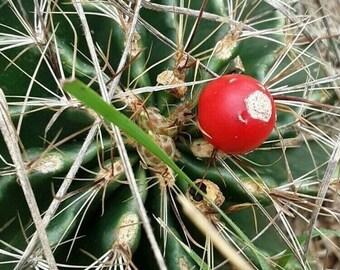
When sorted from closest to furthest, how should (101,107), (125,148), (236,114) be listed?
(101,107)
(236,114)
(125,148)

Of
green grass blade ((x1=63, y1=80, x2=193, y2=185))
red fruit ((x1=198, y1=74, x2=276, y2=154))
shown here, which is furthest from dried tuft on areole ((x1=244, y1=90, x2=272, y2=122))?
green grass blade ((x1=63, y1=80, x2=193, y2=185))

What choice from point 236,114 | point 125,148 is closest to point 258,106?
point 236,114

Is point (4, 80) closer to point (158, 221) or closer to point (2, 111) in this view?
point (2, 111)

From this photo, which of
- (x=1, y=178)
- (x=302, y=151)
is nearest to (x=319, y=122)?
(x=302, y=151)

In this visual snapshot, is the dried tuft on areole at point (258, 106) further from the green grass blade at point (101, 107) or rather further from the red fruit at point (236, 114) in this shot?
the green grass blade at point (101, 107)

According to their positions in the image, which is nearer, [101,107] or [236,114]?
[101,107]

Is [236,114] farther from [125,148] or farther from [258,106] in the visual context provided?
[125,148]
